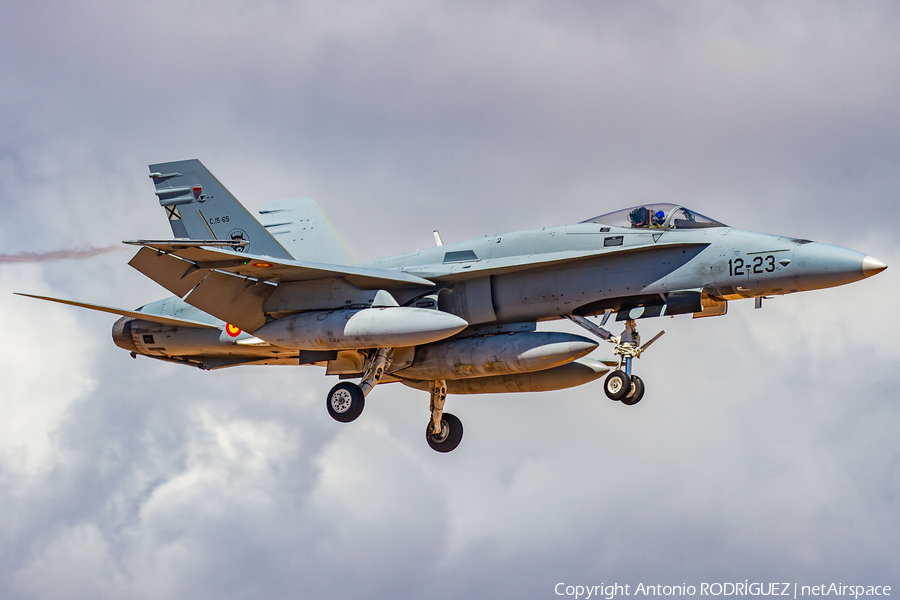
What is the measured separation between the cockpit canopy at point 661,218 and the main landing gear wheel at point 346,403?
5068 millimetres

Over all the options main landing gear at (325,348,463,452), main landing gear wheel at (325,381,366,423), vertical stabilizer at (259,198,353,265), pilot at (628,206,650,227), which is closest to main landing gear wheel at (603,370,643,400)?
pilot at (628,206,650,227)

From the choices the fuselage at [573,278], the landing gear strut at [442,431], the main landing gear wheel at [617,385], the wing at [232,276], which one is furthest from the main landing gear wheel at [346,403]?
the main landing gear wheel at [617,385]

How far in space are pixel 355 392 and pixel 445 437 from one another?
11.2 feet

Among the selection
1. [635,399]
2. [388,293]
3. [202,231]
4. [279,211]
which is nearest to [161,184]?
[202,231]

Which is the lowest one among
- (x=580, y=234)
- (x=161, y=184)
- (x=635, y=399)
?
(x=635, y=399)

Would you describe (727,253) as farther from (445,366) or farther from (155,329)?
(155,329)

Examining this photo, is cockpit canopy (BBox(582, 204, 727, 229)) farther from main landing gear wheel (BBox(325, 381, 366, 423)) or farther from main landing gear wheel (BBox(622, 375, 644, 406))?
main landing gear wheel (BBox(325, 381, 366, 423))

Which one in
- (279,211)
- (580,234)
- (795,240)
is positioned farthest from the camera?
(279,211)

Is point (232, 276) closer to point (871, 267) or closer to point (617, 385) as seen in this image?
point (617, 385)

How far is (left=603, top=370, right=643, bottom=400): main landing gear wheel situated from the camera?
56.7ft

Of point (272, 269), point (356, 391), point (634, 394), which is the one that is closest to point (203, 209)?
point (272, 269)

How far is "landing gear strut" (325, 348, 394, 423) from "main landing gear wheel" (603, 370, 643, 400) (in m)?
4.03

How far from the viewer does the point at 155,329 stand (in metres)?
20.7

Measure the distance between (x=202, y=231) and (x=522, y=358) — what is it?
282 inches
